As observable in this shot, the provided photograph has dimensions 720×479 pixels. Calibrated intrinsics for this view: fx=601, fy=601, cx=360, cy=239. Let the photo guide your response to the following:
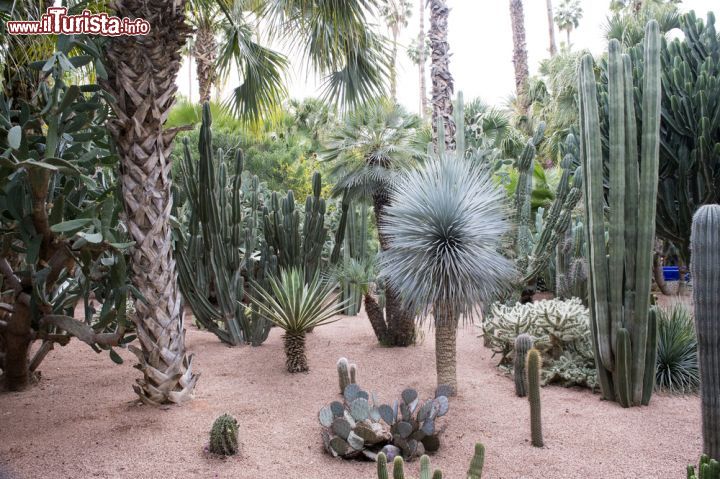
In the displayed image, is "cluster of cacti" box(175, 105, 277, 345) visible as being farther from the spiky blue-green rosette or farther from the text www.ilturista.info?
the spiky blue-green rosette

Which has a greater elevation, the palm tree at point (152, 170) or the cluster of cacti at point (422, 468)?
the palm tree at point (152, 170)

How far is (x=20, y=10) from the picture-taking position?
482 centimetres

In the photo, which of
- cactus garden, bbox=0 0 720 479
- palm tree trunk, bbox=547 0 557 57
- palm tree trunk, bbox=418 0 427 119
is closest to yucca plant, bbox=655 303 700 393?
cactus garden, bbox=0 0 720 479

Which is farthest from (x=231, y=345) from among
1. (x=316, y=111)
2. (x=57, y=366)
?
(x=316, y=111)

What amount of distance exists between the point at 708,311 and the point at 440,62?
6.25 m

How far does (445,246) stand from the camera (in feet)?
17.2

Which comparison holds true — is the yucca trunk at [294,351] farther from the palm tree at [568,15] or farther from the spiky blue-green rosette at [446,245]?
the palm tree at [568,15]

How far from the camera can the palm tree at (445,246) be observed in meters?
5.20

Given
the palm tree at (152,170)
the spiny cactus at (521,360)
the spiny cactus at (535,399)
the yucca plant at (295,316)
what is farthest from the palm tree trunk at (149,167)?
the spiny cactus at (521,360)

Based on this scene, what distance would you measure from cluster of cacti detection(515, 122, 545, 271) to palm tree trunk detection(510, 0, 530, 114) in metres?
11.5

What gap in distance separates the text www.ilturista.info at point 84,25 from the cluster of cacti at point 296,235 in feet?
11.6

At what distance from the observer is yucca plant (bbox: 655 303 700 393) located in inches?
239

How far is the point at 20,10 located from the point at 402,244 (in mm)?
3663

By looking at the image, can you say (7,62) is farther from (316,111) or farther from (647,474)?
(316,111)
